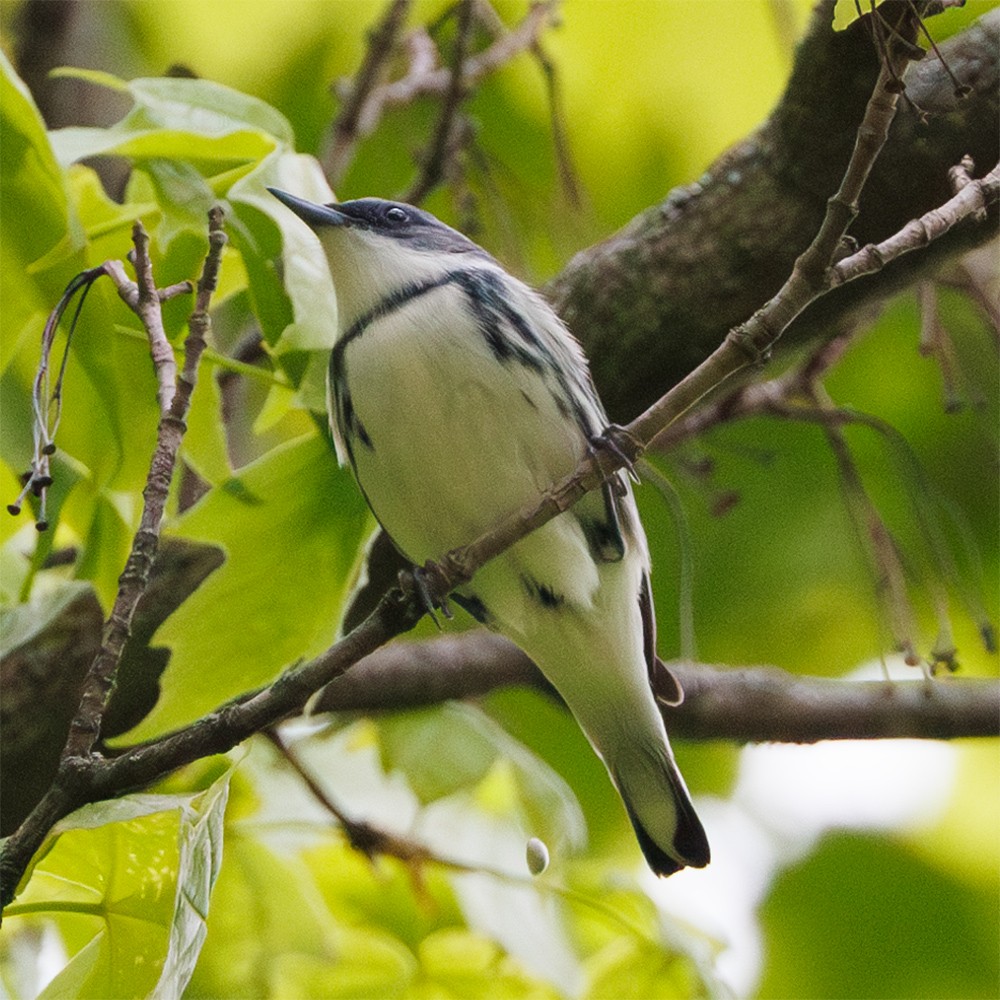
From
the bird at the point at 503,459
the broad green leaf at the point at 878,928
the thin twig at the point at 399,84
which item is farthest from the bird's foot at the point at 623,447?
the broad green leaf at the point at 878,928

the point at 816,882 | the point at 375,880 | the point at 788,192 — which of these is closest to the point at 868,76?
the point at 788,192

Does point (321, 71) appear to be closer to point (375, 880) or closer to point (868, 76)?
point (868, 76)

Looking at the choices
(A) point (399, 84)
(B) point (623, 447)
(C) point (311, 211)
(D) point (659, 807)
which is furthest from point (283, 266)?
(A) point (399, 84)

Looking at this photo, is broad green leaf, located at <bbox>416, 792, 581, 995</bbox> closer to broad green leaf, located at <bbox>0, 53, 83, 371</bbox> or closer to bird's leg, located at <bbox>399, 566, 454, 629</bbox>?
bird's leg, located at <bbox>399, 566, 454, 629</bbox>

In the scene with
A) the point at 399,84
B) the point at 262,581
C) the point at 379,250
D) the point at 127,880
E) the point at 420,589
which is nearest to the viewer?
the point at 127,880

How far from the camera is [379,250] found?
1.97 metres

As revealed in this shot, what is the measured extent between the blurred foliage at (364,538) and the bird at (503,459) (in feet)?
0.28

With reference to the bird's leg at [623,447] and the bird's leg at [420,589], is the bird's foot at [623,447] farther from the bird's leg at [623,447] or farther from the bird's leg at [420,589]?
the bird's leg at [420,589]

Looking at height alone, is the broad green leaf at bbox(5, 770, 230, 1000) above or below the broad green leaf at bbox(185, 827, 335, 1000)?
above

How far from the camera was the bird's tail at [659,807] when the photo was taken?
1.86 meters

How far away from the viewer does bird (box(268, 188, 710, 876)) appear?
1.72 meters

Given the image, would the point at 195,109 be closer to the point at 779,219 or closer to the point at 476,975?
the point at 779,219

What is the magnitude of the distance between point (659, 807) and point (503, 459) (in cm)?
55

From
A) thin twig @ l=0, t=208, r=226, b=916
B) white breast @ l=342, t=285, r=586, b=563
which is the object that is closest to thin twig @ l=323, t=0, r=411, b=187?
white breast @ l=342, t=285, r=586, b=563
